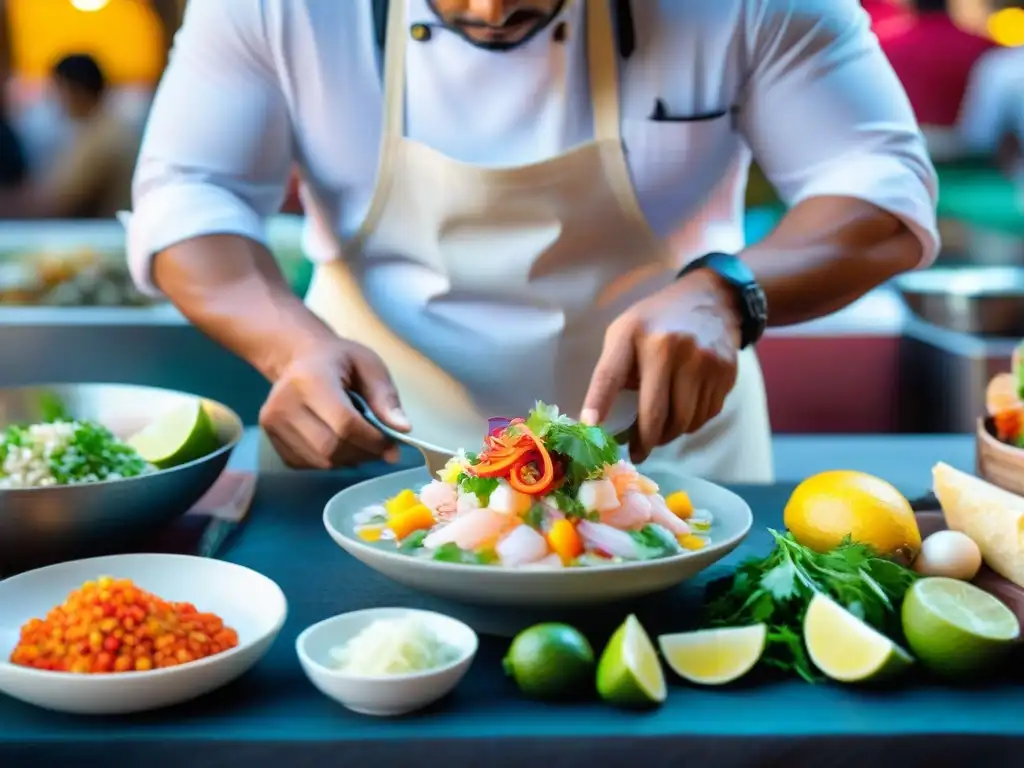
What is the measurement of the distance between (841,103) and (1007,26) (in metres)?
5.02

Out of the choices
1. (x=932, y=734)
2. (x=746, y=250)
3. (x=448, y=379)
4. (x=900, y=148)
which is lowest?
(x=448, y=379)

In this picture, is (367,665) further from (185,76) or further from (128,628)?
(185,76)

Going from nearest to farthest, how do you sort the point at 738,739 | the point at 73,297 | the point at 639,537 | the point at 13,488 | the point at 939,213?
the point at 738,739
the point at 639,537
the point at 13,488
the point at 73,297
the point at 939,213

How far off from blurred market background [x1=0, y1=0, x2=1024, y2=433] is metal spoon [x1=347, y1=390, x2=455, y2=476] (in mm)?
1739

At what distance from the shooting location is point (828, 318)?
3.74 meters

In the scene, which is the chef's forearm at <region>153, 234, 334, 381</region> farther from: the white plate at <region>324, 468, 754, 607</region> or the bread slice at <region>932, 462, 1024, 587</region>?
the bread slice at <region>932, 462, 1024, 587</region>

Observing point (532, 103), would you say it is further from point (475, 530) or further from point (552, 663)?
point (552, 663)

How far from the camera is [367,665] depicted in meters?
0.97

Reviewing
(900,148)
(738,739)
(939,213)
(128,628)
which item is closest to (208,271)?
(128,628)

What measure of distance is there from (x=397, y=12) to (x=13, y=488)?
3.23ft

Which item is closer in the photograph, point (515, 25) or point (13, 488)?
point (13, 488)

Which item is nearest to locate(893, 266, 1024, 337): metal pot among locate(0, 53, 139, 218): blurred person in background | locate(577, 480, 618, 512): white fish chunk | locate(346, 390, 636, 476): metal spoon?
locate(346, 390, 636, 476): metal spoon

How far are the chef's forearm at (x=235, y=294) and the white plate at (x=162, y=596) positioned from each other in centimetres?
59

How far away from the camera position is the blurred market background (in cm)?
324
